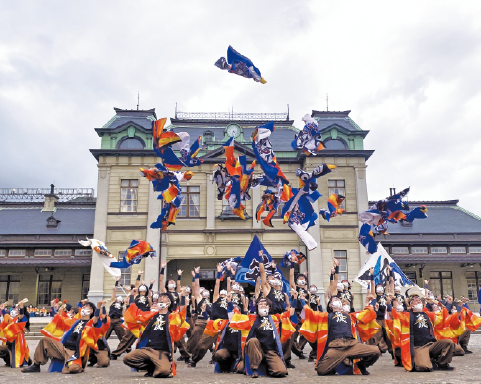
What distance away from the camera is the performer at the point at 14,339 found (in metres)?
10.8

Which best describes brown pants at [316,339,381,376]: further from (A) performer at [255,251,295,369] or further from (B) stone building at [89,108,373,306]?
(B) stone building at [89,108,373,306]

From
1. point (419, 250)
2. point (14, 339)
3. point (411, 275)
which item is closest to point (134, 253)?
point (14, 339)

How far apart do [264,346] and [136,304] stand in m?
4.42

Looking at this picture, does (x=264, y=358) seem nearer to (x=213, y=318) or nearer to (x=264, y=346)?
(x=264, y=346)

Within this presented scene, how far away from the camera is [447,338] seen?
10.7 meters

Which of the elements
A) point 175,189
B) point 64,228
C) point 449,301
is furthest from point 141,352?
point 64,228

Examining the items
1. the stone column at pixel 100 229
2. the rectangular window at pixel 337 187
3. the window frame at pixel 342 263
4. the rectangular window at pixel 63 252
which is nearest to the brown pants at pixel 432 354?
the window frame at pixel 342 263

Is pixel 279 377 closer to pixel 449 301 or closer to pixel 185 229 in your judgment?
pixel 449 301

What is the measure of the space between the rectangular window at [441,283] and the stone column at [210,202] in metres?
13.4

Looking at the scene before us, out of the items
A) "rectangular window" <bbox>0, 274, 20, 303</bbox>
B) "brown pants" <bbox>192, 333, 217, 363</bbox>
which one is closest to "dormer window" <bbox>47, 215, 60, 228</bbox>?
"rectangular window" <bbox>0, 274, 20, 303</bbox>

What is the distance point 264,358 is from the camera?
927cm

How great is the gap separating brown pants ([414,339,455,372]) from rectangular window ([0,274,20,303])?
80.0ft

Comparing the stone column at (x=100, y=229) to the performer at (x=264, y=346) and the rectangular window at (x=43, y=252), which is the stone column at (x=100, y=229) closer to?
the rectangular window at (x=43, y=252)

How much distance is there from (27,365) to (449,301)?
12875 mm
